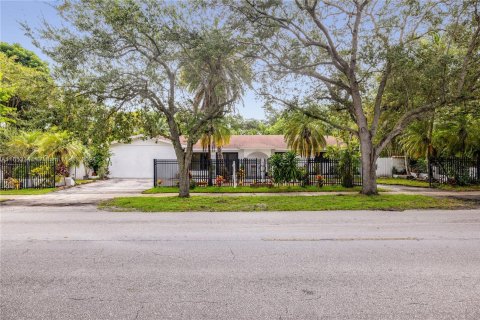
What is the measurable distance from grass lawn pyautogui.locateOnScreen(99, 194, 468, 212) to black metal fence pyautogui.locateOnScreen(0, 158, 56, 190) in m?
10.3

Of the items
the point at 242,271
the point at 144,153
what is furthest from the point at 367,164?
the point at 144,153

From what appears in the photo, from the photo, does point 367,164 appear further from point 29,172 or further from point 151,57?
point 29,172

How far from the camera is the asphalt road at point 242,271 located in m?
3.82

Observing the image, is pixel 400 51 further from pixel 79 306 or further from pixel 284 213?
pixel 79 306

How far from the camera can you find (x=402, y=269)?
16.8 feet

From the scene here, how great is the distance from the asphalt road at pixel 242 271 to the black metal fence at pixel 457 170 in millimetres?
13742

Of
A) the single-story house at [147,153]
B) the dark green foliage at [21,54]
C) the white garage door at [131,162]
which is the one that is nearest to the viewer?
the single-story house at [147,153]

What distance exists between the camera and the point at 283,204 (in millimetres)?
13625

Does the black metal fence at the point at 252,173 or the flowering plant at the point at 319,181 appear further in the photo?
the black metal fence at the point at 252,173

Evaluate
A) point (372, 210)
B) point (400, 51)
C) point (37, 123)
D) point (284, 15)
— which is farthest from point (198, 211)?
point (400, 51)

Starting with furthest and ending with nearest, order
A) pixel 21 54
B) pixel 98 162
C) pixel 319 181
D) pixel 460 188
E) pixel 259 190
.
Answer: pixel 21 54 → pixel 98 162 → pixel 319 181 → pixel 460 188 → pixel 259 190

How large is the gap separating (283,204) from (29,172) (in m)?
17.6

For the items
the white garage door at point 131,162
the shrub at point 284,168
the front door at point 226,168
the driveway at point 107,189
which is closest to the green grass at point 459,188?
the shrub at point 284,168

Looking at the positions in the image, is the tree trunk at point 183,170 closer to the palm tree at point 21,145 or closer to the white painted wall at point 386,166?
the palm tree at point 21,145
